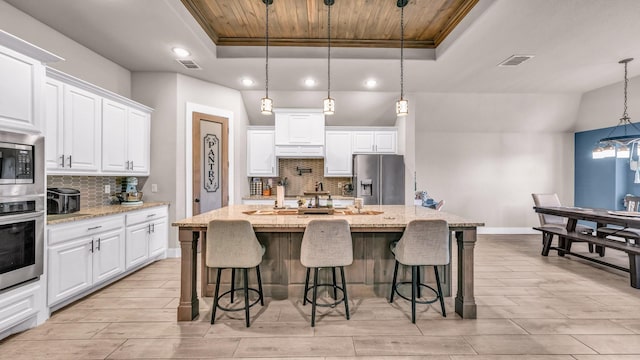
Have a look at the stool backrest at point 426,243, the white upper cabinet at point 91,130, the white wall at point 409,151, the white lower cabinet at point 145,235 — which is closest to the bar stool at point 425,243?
the stool backrest at point 426,243

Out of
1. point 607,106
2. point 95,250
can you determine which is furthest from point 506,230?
point 95,250

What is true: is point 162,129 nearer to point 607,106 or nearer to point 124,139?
point 124,139

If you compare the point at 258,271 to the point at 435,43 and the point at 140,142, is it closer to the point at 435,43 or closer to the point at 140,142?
the point at 140,142

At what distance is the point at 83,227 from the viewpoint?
9.39ft

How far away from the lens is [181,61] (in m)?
4.00

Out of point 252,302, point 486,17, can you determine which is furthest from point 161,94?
point 486,17

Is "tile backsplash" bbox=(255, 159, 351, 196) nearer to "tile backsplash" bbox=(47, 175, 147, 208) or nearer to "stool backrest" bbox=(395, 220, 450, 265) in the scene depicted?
"tile backsplash" bbox=(47, 175, 147, 208)

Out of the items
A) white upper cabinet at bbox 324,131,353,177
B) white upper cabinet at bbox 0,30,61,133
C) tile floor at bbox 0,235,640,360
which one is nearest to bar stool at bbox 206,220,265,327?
tile floor at bbox 0,235,640,360

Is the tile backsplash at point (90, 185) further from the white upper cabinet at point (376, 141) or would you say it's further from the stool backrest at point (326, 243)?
the white upper cabinet at point (376, 141)

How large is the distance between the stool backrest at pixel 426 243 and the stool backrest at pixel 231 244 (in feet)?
4.18

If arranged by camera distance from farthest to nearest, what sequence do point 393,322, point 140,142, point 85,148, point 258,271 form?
point 140,142 < point 85,148 < point 258,271 < point 393,322

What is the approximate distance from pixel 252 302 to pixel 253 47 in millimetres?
3121

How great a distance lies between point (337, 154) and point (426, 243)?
3.62 meters

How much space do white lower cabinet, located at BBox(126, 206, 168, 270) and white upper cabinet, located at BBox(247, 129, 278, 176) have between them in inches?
74.6
